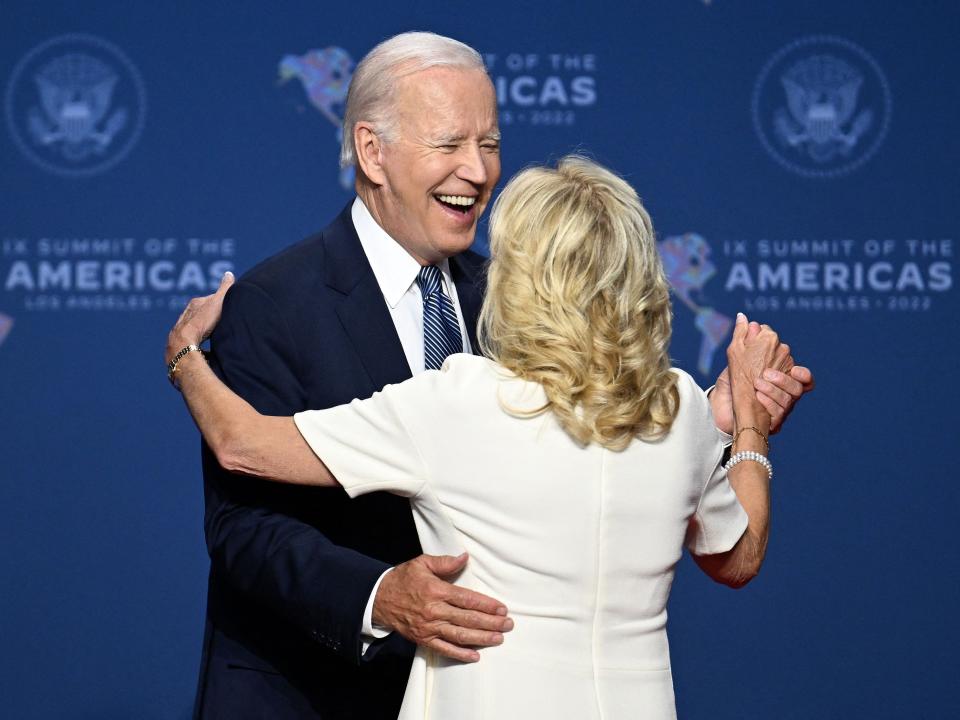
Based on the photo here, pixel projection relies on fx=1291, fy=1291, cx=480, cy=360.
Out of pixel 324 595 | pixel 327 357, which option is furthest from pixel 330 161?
pixel 324 595

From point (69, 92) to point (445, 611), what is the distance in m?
2.57

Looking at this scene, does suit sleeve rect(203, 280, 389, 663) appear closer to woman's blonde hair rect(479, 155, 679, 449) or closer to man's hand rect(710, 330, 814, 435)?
woman's blonde hair rect(479, 155, 679, 449)

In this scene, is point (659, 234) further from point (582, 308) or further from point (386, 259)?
point (582, 308)

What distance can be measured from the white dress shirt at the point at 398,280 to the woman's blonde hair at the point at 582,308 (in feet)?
1.34

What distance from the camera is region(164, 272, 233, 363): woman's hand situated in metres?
1.81

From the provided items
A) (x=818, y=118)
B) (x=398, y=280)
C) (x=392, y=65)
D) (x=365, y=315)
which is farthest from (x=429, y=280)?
(x=818, y=118)

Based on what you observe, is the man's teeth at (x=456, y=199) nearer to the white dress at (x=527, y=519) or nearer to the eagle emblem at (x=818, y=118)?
the white dress at (x=527, y=519)

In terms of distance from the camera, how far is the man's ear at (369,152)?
198 centimetres

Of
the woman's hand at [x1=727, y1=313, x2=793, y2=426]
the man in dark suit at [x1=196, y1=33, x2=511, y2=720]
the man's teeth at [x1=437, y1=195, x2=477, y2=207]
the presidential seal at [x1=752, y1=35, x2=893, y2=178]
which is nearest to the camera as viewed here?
the man in dark suit at [x1=196, y1=33, x2=511, y2=720]

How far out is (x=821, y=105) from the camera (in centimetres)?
369

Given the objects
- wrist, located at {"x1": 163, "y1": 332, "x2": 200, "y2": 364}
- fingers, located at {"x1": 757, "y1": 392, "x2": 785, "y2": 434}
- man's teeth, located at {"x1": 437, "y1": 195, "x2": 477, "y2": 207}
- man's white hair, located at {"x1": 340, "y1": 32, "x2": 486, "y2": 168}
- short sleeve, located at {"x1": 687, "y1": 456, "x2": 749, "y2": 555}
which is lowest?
short sleeve, located at {"x1": 687, "y1": 456, "x2": 749, "y2": 555}

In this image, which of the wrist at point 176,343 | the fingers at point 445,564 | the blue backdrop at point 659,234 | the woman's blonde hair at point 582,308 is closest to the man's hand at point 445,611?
the fingers at point 445,564

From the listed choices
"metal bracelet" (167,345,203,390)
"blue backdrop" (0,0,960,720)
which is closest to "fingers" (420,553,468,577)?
"metal bracelet" (167,345,203,390)

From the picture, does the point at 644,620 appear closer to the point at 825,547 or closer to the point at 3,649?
the point at 825,547
